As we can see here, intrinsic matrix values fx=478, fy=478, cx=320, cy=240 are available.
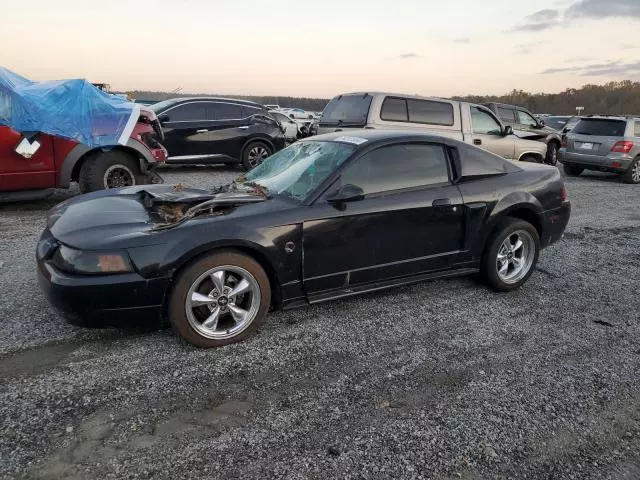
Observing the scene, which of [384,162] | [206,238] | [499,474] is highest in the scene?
[384,162]

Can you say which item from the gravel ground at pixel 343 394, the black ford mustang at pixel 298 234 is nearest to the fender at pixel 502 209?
the black ford mustang at pixel 298 234

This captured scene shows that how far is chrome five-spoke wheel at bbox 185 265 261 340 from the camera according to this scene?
10.7ft

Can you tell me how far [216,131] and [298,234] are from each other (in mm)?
8243

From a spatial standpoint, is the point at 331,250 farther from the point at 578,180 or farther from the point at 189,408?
the point at 578,180

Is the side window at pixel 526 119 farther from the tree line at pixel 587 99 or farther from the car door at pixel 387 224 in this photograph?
the tree line at pixel 587 99

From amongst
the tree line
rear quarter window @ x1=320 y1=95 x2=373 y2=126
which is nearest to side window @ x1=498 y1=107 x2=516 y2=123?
rear quarter window @ x1=320 y1=95 x2=373 y2=126

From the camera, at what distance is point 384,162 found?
13.1 feet

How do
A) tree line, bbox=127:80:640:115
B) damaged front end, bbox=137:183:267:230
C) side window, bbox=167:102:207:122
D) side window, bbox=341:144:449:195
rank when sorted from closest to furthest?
damaged front end, bbox=137:183:267:230 < side window, bbox=341:144:449:195 < side window, bbox=167:102:207:122 < tree line, bbox=127:80:640:115

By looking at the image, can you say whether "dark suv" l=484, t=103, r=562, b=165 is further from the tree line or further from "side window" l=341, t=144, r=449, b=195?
the tree line

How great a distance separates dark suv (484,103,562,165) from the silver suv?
119cm

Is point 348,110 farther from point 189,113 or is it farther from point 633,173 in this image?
point 633,173

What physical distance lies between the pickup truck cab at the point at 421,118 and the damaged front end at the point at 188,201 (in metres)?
5.27

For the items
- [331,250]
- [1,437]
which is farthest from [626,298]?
[1,437]

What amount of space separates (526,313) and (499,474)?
2.15 m
